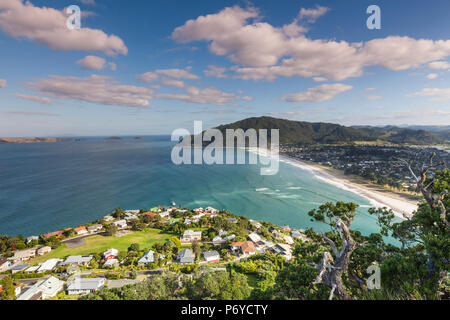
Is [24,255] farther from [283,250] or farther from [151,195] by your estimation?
[283,250]

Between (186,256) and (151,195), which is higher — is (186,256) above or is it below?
below

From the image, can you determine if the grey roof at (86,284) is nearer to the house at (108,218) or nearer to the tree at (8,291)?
the tree at (8,291)

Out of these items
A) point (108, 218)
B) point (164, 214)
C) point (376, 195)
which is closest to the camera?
point (108, 218)

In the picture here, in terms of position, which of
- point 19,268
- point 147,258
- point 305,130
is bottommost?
point 19,268

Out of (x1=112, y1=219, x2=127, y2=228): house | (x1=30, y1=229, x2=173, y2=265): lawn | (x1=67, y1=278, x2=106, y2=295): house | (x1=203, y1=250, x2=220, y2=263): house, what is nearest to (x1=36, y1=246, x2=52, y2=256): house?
(x1=30, y1=229, x2=173, y2=265): lawn

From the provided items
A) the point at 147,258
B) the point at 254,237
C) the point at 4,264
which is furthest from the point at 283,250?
the point at 4,264

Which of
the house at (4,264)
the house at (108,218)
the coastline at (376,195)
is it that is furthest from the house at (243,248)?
the coastline at (376,195)

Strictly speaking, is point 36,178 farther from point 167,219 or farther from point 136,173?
point 167,219
